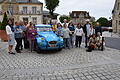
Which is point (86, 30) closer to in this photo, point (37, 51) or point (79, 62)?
point (37, 51)

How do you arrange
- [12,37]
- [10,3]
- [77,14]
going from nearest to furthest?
[12,37] < [10,3] < [77,14]

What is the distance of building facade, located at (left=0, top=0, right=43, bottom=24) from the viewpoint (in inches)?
2117

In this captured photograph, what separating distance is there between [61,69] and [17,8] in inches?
1974

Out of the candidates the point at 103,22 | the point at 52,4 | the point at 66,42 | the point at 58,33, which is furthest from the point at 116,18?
the point at 103,22

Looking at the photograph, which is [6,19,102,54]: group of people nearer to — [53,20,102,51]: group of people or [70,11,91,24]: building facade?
[53,20,102,51]: group of people

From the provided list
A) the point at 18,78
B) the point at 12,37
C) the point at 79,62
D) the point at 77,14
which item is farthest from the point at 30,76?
the point at 77,14

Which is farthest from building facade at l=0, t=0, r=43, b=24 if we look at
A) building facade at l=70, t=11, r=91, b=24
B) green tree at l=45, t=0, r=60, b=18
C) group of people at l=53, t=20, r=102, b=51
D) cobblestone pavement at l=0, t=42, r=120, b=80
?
cobblestone pavement at l=0, t=42, r=120, b=80

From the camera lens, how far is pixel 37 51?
10.7 m

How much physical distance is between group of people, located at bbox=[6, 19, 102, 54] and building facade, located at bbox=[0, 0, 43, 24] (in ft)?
139

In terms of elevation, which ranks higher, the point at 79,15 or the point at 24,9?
the point at 79,15

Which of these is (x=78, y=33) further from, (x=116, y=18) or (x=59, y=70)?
(x=116, y=18)

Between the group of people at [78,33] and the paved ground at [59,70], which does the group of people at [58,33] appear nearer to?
the group of people at [78,33]

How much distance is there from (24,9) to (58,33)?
44749 millimetres

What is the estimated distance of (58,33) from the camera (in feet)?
39.8
